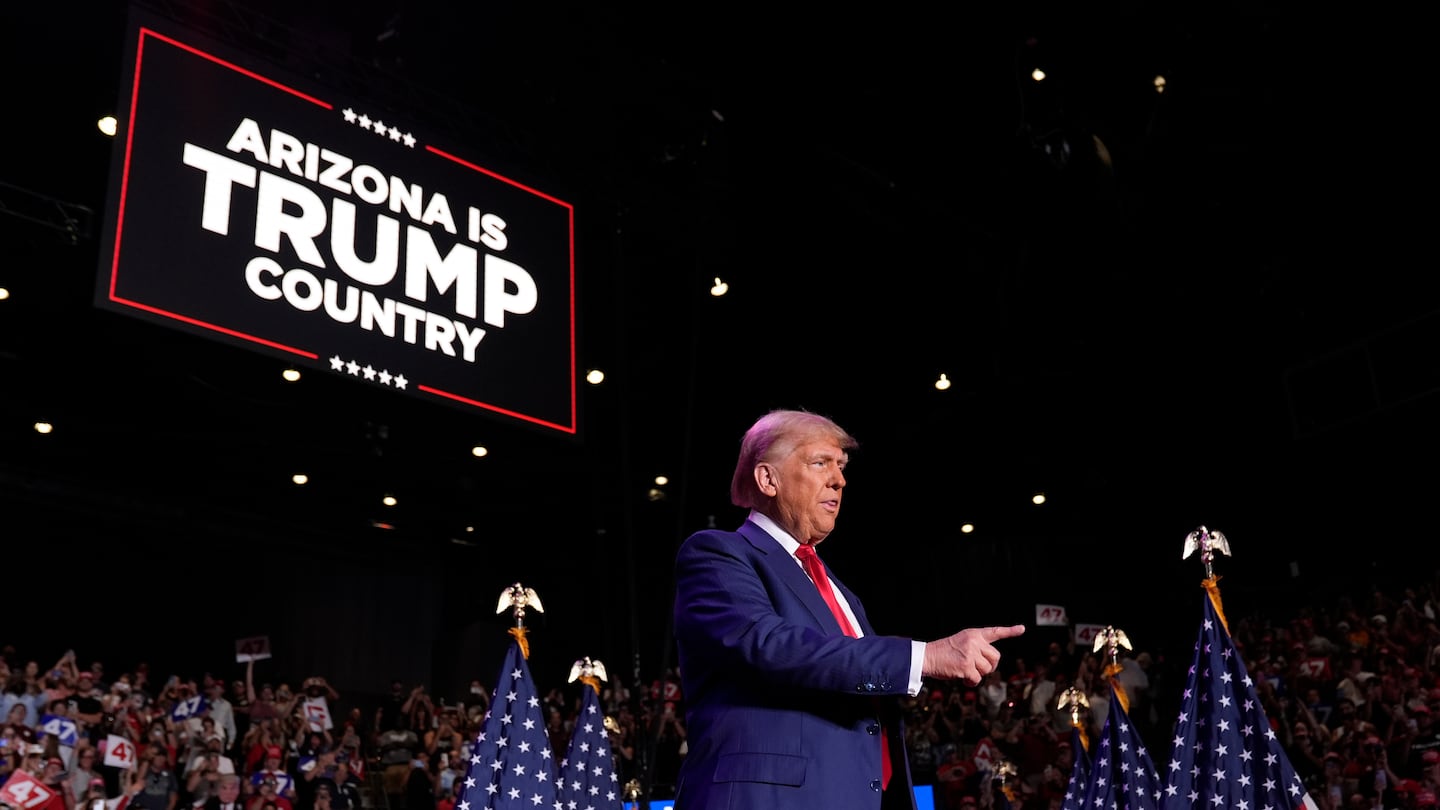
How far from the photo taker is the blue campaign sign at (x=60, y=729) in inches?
451

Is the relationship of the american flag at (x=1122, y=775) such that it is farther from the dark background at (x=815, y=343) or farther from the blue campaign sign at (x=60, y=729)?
the blue campaign sign at (x=60, y=729)

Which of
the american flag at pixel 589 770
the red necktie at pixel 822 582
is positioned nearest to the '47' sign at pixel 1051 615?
the american flag at pixel 589 770

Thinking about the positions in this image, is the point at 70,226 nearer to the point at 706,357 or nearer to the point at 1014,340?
the point at 706,357

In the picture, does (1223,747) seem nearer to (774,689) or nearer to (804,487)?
(804,487)

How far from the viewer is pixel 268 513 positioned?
64.8 feet

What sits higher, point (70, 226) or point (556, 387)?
point (70, 226)

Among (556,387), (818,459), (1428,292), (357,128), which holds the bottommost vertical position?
(818,459)

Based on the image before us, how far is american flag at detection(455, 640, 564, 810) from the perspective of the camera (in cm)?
661

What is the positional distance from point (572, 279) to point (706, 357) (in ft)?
22.2

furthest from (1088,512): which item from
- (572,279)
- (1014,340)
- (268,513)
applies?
(572,279)

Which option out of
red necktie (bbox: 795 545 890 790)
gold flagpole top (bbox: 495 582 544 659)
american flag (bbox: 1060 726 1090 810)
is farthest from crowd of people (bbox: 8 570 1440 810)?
red necktie (bbox: 795 545 890 790)

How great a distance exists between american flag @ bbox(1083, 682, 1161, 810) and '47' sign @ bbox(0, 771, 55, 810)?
736cm

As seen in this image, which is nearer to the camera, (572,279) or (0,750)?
(572,279)

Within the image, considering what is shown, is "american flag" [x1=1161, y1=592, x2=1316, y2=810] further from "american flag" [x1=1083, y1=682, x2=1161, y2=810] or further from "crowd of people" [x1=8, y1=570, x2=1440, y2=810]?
"crowd of people" [x1=8, y1=570, x2=1440, y2=810]
